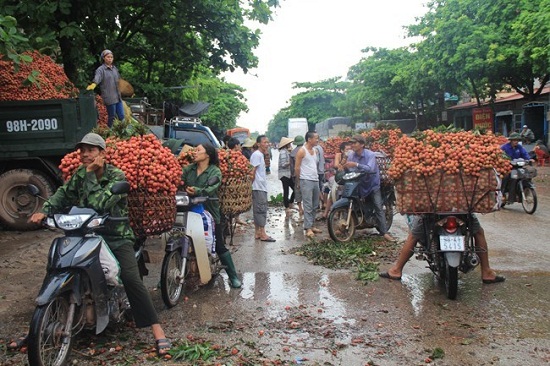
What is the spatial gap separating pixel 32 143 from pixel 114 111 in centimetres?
180

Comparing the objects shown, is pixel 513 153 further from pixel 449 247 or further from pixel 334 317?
pixel 334 317

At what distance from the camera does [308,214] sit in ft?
29.6

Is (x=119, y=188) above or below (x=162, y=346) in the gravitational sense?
above

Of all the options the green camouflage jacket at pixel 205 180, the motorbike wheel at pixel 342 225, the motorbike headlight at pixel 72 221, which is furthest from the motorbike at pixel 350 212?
the motorbike headlight at pixel 72 221

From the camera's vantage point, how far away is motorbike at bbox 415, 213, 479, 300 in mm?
5199

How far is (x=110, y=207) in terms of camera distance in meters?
4.06

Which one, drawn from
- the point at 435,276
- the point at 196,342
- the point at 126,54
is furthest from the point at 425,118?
the point at 196,342

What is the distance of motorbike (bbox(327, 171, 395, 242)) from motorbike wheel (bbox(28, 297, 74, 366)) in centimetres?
507

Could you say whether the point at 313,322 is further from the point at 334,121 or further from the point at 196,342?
the point at 334,121

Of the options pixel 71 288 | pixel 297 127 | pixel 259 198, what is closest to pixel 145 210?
pixel 71 288

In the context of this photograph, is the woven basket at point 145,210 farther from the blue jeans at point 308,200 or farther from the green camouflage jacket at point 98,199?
the blue jeans at point 308,200

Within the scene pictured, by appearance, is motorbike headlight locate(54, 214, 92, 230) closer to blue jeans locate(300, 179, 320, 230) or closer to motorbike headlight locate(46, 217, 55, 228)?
motorbike headlight locate(46, 217, 55, 228)

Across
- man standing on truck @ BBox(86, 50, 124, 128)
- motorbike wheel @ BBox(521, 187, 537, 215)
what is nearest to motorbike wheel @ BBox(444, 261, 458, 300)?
motorbike wheel @ BBox(521, 187, 537, 215)

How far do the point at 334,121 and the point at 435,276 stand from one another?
129 ft
